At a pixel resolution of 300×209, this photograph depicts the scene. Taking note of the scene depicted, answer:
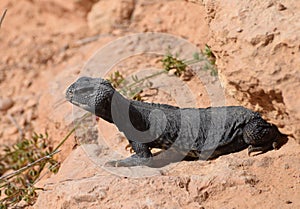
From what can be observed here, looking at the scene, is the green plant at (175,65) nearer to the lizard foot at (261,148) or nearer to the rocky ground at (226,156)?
the rocky ground at (226,156)

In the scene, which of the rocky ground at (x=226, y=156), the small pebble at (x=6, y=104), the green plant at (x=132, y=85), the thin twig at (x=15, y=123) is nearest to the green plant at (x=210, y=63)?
the rocky ground at (x=226, y=156)

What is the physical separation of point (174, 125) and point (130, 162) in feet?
1.98

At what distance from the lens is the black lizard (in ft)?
17.3

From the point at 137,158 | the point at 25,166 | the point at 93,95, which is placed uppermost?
the point at 93,95

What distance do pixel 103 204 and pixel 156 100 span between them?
199cm

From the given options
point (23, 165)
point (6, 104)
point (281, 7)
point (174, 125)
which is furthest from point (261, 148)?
point (6, 104)

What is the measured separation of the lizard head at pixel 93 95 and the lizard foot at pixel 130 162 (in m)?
0.51

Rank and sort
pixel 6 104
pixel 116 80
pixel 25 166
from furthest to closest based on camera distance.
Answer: pixel 6 104 < pixel 116 80 < pixel 25 166

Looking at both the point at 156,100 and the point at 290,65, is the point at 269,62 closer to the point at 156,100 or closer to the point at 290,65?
the point at 290,65

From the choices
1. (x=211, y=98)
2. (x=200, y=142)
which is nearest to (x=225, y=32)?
(x=200, y=142)

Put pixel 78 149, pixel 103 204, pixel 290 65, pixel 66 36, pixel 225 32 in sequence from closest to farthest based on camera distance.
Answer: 1. pixel 290 65
2. pixel 225 32
3. pixel 103 204
4. pixel 78 149
5. pixel 66 36

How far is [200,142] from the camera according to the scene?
536 cm

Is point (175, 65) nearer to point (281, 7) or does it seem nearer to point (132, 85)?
point (132, 85)

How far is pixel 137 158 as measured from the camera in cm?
527
